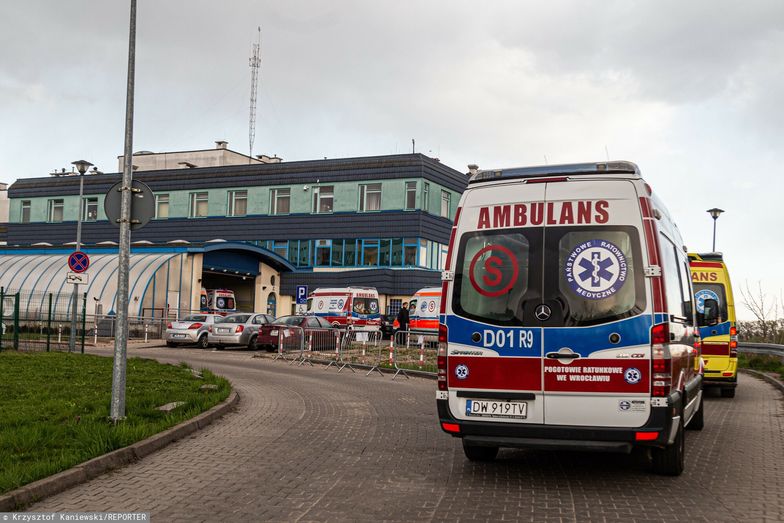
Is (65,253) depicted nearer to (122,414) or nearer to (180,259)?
(180,259)

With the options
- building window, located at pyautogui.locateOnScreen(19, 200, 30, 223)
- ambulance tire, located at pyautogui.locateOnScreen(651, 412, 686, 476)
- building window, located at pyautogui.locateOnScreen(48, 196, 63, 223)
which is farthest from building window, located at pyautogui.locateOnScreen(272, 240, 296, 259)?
ambulance tire, located at pyautogui.locateOnScreen(651, 412, 686, 476)

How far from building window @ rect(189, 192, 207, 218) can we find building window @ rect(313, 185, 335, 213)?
353 inches

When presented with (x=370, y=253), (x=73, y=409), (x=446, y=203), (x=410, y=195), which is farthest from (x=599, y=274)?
(x=446, y=203)

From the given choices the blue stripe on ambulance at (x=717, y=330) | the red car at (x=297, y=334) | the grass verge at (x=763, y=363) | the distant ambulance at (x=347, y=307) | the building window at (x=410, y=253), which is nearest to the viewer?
the blue stripe on ambulance at (x=717, y=330)

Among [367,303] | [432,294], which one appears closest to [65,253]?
[367,303]

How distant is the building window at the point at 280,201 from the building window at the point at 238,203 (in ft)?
7.10

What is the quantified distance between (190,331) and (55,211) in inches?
1384

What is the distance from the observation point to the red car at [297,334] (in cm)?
2542

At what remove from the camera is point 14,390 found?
1302 cm

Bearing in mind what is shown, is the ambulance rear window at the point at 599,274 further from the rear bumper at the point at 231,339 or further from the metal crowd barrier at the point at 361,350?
the rear bumper at the point at 231,339

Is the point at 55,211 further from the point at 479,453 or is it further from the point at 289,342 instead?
the point at 479,453

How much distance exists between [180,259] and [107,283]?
3763mm

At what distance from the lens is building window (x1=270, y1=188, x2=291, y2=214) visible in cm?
5303

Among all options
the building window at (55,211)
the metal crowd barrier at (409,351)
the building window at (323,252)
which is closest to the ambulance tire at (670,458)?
the metal crowd barrier at (409,351)
